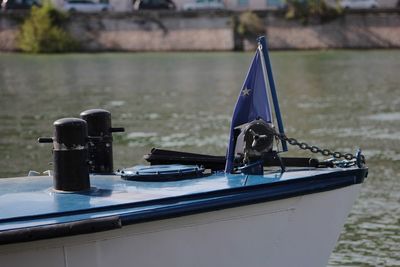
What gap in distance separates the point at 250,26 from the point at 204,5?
6.80 metres

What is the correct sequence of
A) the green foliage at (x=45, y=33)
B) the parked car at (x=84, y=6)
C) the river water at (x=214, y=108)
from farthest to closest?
the parked car at (x=84, y=6) → the green foliage at (x=45, y=33) → the river water at (x=214, y=108)

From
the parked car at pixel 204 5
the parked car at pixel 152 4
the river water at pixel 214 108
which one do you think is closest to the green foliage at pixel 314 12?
the parked car at pixel 204 5

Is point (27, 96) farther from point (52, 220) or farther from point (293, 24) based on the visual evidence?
point (293, 24)

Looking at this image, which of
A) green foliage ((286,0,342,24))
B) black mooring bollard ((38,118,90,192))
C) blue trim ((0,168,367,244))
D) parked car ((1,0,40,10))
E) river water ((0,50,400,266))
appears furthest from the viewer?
parked car ((1,0,40,10))

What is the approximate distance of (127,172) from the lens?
8508 millimetres

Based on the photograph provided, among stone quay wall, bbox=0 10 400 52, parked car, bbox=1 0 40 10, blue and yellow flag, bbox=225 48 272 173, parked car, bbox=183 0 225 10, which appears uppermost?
parked car, bbox=1 0 40 10

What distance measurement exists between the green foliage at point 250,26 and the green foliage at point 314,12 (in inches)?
70.5

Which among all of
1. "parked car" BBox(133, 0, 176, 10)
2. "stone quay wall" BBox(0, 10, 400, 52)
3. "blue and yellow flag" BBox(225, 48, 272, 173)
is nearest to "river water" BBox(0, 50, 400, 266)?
"blue and yellow flag" BBox(225, 48, 272, 173)

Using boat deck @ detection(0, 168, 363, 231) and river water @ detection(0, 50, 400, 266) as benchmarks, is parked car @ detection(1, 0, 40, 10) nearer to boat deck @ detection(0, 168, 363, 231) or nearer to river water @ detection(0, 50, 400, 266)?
river water @ detection(0, 50, 400, 266)

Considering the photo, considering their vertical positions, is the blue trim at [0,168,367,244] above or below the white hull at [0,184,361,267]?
above

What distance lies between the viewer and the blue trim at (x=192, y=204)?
707cm

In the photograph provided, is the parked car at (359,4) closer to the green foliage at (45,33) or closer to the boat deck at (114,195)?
the green foliage at (45,33)

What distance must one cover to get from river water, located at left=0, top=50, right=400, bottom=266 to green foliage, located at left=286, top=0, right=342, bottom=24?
9.47m

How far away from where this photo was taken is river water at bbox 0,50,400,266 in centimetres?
1373
